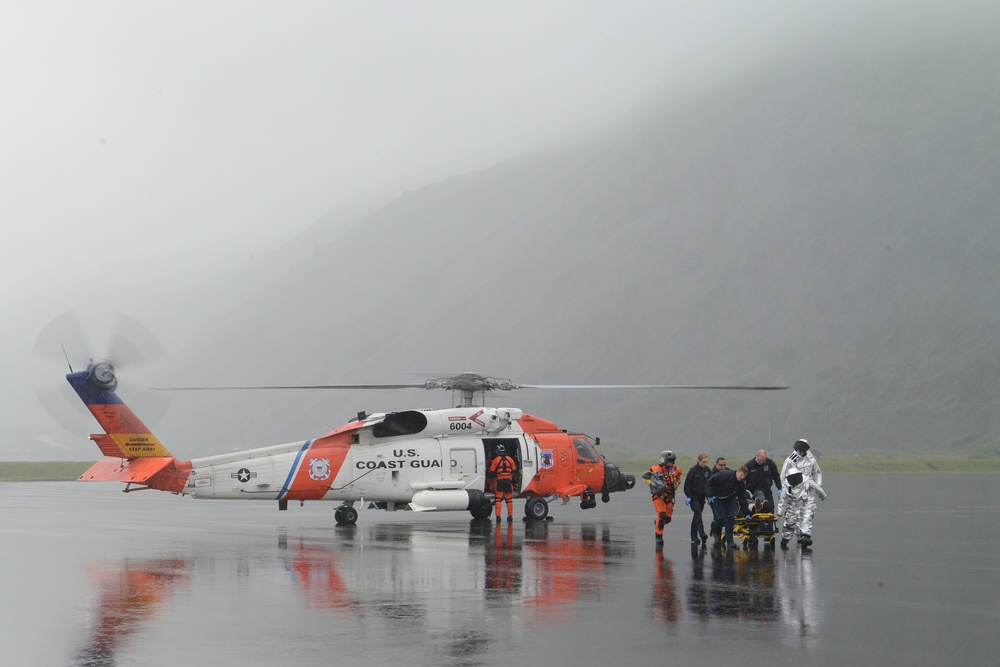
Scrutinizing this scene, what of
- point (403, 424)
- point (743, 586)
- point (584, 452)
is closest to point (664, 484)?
point (743, 586)

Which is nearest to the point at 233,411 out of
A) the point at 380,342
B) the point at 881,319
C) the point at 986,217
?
the point at 380,342

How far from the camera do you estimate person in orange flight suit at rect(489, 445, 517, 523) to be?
1061 inches

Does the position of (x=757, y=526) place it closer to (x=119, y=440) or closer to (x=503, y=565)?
(x=503, y=565)

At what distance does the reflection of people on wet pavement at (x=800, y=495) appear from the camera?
2002cm

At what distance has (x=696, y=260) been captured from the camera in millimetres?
137125

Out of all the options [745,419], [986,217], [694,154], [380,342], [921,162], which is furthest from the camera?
[380,342]

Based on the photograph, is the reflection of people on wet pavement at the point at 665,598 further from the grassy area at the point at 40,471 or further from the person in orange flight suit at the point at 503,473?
the grassy area at the point at 40,471

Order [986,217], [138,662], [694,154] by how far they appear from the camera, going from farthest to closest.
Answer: [694,154], [986,217], [138,662]

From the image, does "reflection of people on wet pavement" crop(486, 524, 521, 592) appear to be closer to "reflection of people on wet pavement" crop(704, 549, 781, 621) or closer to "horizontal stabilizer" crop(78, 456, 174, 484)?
"reflection of people on wet pavement" crop(704, 549, 781, 621)

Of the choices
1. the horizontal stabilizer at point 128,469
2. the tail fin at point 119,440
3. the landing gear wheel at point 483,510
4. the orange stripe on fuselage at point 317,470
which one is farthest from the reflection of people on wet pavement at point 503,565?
the horizontal stabilizer at point 128,469

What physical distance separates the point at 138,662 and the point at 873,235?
134398 mm

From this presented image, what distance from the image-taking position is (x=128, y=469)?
998 inches

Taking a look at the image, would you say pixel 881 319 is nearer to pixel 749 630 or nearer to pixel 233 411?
pixel 233 411

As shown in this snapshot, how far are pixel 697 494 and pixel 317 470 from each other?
9.46 m
